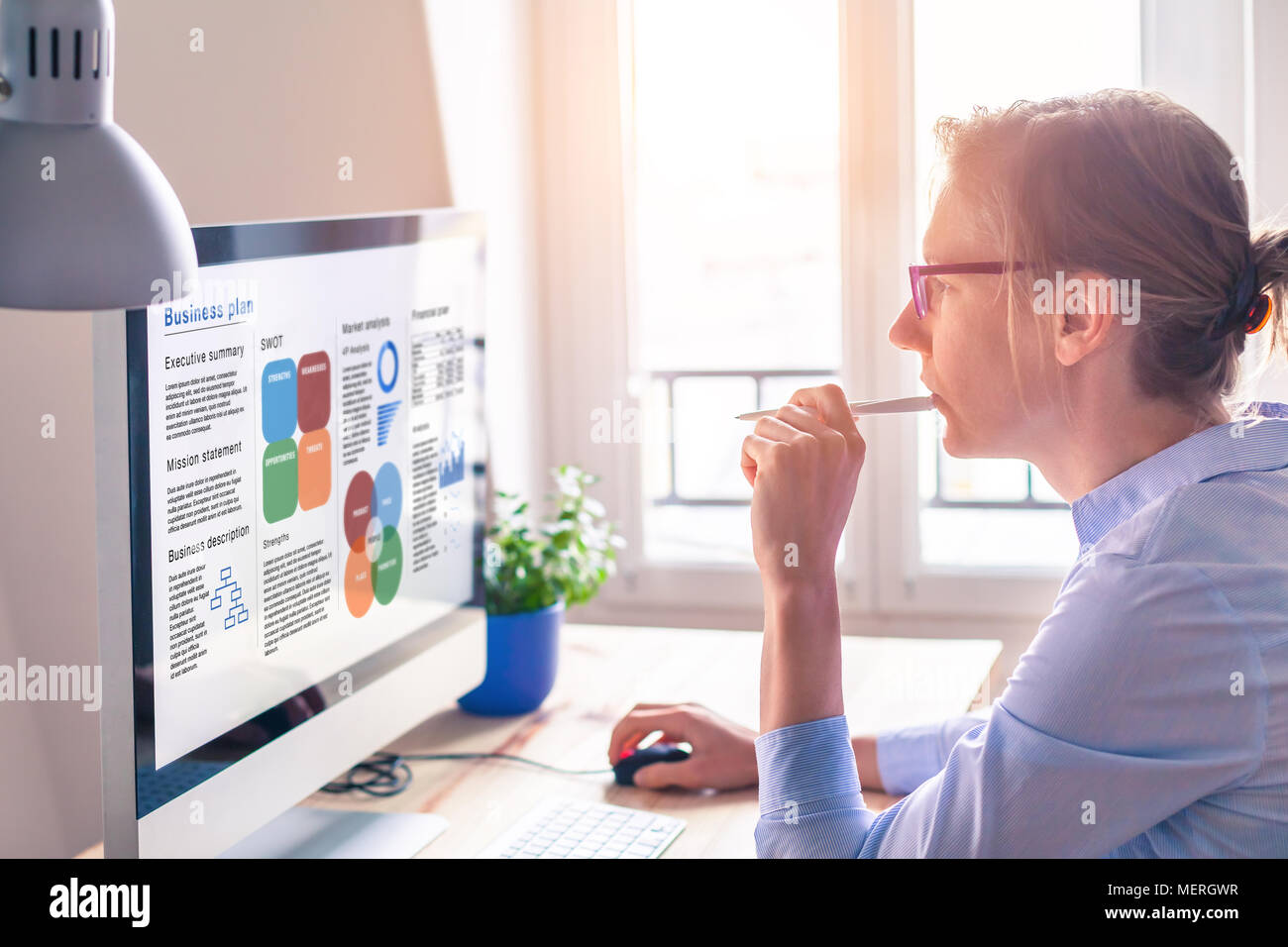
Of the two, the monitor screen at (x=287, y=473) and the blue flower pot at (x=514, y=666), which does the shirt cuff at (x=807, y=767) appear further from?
the blue flower pot at (x=514, y=666)

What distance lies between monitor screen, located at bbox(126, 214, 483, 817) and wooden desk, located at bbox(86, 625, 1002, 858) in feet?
0.55

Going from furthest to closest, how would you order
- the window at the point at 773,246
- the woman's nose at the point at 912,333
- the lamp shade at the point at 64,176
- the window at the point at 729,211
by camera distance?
the window at the point at 729,211 → the window at the point at 773,246 → the woman's nose at the point at 912,333 → the lamp shade at the point at 64,176

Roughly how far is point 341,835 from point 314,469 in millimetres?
367

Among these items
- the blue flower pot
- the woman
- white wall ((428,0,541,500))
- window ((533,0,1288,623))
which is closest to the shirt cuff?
the woman

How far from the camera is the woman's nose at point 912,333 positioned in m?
1.05

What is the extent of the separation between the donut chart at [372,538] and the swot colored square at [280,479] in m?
0.10

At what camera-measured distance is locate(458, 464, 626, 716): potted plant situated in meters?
1.57

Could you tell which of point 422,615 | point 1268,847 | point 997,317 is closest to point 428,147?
point 422,615

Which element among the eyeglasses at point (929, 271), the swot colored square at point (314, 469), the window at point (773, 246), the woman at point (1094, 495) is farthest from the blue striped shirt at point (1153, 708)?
the window at point (773, 246)

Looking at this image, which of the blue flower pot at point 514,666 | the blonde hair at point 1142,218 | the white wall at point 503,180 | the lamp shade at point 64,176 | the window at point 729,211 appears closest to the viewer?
the lamp shade at point 64,176

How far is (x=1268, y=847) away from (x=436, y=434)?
921 millimetres

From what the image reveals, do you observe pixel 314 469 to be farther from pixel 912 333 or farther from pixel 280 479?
pixel 912 333

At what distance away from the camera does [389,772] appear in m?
1.39

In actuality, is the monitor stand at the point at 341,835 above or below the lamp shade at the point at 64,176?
below
